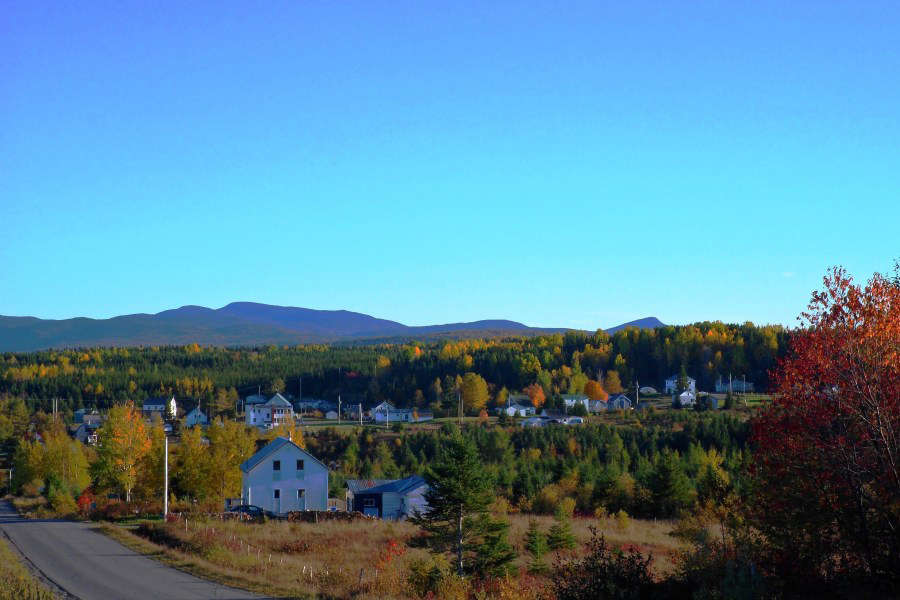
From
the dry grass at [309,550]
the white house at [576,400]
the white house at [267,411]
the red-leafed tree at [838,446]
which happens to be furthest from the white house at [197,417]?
the red-leafed tree at [838,446]

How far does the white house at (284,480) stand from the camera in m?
51.7

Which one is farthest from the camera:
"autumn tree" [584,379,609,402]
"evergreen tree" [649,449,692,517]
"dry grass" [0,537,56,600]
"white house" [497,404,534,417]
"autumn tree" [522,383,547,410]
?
"autumn tree" [584,379,609,402]

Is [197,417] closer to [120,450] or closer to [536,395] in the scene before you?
[536,395]

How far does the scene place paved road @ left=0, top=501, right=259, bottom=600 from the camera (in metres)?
19.9

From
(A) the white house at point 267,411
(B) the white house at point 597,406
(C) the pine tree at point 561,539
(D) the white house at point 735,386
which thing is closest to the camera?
(C) the pine tree at point 561,539

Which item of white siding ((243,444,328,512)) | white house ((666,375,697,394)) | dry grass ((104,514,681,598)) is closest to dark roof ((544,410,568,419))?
white house ((666,375,697,394))

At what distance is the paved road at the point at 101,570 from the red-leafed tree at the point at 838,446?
11870mm

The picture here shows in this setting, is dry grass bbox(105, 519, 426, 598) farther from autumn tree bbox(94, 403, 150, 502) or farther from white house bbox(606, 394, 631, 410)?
white house bbox(606, 394, 631, 410)

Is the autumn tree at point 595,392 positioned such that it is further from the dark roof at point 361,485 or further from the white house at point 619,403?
the dark roof at point 361,485

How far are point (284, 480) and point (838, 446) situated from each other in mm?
A: 43023

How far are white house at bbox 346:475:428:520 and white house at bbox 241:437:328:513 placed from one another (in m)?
3.88

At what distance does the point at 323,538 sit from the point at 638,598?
2170cm

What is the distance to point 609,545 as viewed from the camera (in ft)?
113

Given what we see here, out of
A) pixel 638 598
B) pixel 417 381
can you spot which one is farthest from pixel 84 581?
pixel 417 381
